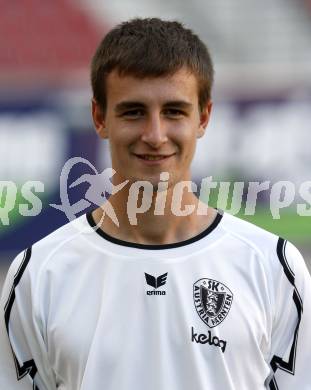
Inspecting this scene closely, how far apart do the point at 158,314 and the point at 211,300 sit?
0.47 ft

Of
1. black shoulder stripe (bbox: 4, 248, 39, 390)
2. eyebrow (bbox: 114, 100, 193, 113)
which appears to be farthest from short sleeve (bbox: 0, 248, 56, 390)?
eyebrow (bbox: 114, 100, 193, 113)

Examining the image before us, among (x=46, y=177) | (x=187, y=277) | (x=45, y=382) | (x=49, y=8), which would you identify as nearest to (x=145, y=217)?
(x=187, y=277)

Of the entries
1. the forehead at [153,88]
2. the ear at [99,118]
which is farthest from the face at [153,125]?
the ear at [99,118]

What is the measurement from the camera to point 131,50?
2.38 meters

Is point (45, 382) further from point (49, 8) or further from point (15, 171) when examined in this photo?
point (49, 8)

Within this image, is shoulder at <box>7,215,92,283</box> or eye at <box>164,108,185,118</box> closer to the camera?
eye at <box>164,108,185,118</box>

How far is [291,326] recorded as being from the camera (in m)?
2.40

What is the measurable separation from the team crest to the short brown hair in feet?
1.62

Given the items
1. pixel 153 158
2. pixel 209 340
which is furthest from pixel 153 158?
pixel 209 340

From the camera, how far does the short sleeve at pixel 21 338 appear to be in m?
2.40

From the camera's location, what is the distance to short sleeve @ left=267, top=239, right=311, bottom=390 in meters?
2.37

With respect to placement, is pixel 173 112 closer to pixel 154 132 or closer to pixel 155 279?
pixel 154 132

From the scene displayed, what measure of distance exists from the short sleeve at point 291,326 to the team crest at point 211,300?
0.45 ft

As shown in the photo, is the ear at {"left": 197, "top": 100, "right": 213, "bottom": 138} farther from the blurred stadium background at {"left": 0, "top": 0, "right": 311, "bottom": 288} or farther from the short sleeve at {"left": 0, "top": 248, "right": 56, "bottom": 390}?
the blurred stadium background at {"left": 0, "top": 0, "right": 311, "bottom": 288}
